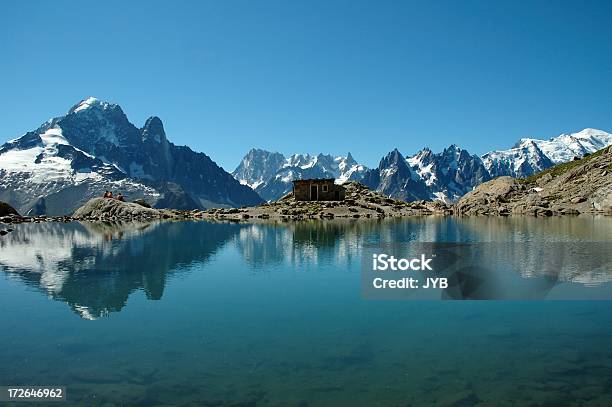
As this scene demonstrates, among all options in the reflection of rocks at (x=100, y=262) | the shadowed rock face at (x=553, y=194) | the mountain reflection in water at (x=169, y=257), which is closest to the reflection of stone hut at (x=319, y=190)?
the shadowed rock face at (x=553, y=194)

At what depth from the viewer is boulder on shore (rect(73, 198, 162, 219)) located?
5920 inches

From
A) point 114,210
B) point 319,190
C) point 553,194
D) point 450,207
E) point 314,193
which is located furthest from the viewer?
point 450,207

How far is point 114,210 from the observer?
153500 millimetres

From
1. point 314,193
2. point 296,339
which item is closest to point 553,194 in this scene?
point 314,193

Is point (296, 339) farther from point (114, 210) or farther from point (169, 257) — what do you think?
point (114, 210)

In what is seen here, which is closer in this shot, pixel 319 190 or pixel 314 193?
pixel 319 190

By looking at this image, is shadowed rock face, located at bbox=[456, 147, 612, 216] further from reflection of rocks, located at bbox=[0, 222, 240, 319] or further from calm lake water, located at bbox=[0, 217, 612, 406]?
calm lake water, located at bbox=[0, 217, 612, 406]

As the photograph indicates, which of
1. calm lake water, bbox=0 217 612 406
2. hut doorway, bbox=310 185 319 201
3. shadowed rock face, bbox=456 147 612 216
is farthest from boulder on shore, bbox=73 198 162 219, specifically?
calm lake water, bbox=0 217 612 406

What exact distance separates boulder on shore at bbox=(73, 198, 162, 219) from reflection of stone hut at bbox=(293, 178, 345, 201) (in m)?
47.9

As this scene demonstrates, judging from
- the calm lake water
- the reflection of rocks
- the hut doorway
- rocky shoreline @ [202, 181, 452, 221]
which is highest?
the hut doorway

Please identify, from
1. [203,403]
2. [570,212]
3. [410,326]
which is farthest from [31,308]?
[570,212]

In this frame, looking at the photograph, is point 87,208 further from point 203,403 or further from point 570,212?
point 203,403

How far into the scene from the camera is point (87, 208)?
162 meters

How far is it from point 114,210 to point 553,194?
14173cm
